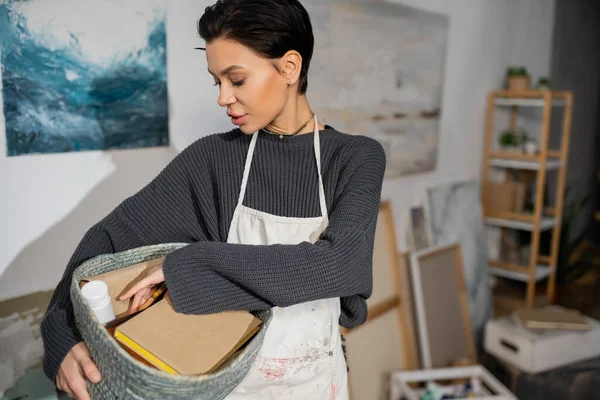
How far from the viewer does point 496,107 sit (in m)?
3.41

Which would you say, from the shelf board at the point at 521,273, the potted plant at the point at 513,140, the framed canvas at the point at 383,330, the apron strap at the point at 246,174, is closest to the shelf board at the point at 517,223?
the shelf board at the point at 521,273

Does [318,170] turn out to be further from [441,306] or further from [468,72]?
[468,72]

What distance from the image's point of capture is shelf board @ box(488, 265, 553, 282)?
10.9ft

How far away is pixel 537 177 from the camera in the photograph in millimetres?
3375

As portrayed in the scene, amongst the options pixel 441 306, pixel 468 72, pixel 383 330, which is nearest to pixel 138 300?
pixel 383 330

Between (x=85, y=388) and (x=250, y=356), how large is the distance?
28cm

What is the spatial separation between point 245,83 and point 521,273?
2.80m

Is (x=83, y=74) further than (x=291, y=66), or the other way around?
(x=83, y=74)

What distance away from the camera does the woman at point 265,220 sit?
2.92 feet

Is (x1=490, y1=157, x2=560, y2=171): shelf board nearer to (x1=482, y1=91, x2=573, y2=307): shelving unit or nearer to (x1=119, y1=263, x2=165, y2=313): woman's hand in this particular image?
(x1=482, y1=91, x2=573, y2=307): shelving unit

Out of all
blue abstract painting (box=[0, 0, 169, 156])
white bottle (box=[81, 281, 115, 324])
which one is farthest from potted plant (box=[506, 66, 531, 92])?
white bottle (box=[81, 281, 115, 324])

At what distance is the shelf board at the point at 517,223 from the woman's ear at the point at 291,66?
2.54 meters

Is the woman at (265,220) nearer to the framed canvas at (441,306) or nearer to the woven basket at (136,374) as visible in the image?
the woven basket at (136,374)

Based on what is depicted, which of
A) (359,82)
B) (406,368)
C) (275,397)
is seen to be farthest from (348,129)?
(275,397)
